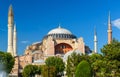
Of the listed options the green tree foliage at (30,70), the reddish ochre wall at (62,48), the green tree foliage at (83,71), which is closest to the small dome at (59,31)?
the reddish ochre wall at (62,48)

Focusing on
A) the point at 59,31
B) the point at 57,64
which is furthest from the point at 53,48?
the point at 57,64

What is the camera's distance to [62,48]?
80.1 meters

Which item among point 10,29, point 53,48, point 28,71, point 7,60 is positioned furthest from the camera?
point 53,48

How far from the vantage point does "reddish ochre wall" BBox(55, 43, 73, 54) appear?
7919 centimetres

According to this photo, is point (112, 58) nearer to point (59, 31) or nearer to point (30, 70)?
point (30, 70)

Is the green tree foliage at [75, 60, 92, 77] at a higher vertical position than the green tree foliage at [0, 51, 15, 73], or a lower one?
lower

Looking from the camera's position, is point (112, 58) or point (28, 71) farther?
point (28, 71)

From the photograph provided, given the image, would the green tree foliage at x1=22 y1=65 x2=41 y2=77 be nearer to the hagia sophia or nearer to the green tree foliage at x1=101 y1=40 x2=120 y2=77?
the hagia sophia

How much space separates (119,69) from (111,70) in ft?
3.02

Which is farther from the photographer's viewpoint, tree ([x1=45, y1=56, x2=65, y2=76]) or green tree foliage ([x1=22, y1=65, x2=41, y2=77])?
green tree foliage ([x1=22, y1=65, x2=41, y2=77])

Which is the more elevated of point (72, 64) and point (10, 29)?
point (10, 29)

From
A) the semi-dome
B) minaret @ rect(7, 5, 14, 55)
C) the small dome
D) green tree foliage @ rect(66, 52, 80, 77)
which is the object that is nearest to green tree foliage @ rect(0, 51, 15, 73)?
minaret @ rect(7, 5, 14, 55)

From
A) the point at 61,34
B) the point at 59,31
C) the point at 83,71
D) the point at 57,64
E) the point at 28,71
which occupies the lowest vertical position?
the point at 83,71

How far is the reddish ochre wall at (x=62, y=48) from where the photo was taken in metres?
79.2
